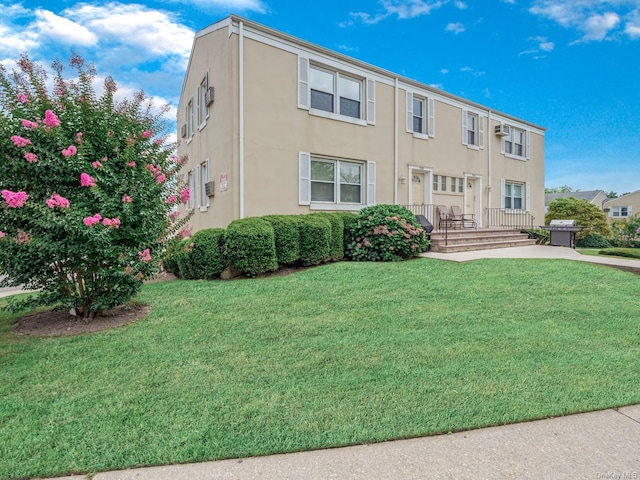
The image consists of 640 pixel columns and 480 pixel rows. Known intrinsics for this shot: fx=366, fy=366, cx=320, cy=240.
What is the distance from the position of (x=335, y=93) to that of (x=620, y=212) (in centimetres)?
4601

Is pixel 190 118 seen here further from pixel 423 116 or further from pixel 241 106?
pixel 423 116

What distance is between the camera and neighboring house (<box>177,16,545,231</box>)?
31.1 feet

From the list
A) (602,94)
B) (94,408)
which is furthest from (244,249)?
(602,94)

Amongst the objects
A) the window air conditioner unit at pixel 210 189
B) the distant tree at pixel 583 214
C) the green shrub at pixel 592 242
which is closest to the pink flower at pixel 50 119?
the window air conditioner unit at pixel 210 189

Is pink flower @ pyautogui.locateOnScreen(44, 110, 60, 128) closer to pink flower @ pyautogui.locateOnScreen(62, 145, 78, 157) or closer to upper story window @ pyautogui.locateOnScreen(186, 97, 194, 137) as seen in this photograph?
pink flower @ pyautogui.locateOnScreen(62, 145, 78, 157)

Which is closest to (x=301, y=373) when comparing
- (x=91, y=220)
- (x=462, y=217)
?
(x=91, y=220)

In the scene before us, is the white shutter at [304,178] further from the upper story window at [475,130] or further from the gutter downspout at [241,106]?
the upper story window at [475,130]

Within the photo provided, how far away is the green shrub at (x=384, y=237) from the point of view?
8864mm

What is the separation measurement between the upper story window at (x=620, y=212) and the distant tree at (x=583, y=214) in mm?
27574

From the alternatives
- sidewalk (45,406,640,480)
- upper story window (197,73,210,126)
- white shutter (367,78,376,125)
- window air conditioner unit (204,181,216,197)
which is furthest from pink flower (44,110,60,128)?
white shutter (367,78,376,125)

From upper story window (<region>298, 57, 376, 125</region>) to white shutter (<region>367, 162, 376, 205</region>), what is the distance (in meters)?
1.35

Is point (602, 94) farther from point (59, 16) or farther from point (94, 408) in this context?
point (94, 408)

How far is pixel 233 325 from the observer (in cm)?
444

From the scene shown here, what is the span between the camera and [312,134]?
10.4m
